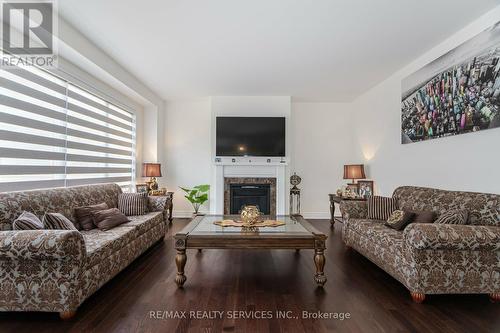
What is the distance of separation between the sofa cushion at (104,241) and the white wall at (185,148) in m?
2.95

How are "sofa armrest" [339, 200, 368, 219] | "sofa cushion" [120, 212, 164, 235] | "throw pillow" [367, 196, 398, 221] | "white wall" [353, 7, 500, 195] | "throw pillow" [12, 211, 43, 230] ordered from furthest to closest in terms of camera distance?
"sofa armrest" [339, 200, 368, 219] < "throw pillow" [367, 196, 398, 221] < "sofa cushion" [120, 212, 164, 235] < "white wall" [353, 7, 500, 195] < "throw pillow" [12, 211, 43, 230]

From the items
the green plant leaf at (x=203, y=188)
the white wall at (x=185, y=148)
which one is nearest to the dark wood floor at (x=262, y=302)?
the green plant leaf at (x=203, y=188)

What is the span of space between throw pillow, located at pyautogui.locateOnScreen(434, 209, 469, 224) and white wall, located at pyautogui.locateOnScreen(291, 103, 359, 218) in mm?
3489

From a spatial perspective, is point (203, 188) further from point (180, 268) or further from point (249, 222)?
point (180, 268)

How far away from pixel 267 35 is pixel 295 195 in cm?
369

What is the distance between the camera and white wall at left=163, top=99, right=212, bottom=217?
5918 millimetres

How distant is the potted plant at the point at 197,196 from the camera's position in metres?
5.49

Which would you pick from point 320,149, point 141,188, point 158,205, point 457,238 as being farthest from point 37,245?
point 320,149

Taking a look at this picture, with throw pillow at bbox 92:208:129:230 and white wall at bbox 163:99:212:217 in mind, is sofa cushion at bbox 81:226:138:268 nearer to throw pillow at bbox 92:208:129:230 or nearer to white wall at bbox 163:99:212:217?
throw pillow at bbox 92:208:129:230

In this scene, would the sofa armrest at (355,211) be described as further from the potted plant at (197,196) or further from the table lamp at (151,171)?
the table lamp at (151,171)

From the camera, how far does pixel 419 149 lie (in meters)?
3.62

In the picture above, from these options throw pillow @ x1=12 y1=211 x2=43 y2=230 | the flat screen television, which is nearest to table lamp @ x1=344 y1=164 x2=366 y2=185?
the flat screen television

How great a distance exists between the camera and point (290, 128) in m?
5.70

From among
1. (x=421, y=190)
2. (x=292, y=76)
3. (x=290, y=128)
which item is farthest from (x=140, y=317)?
(x=290, y=128)
